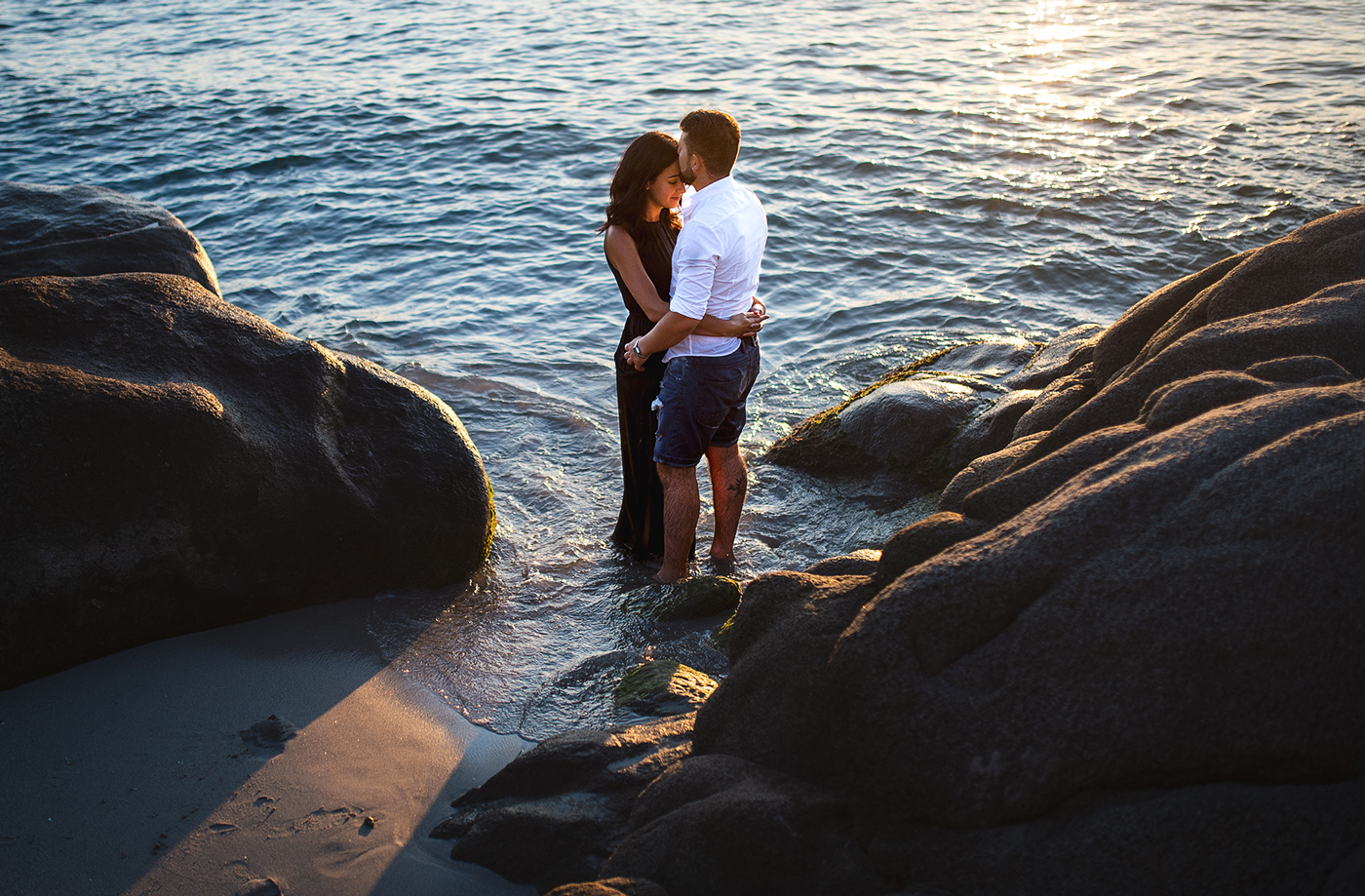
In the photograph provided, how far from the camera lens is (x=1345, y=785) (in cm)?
214

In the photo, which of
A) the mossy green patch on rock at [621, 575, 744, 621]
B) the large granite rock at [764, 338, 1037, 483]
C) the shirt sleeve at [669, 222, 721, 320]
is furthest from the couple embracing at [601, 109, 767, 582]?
the large granite rock at [764, 338, 1037, 483]

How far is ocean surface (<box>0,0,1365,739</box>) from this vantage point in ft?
19.6

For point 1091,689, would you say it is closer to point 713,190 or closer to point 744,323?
point 744,323

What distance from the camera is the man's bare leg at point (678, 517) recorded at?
5137mm

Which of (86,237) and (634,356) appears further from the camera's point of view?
(86,237)

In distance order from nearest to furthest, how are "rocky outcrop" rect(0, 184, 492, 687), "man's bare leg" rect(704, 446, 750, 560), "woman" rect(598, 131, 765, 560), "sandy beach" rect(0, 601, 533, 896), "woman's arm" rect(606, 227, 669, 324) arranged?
1. "sandy beach" rect(0, 601, 533, 896)
2. "rocky outcrop" rect(0, 184, 492, 687)
3. "woman" rect(598, 131, 765, 560)
4. "woman's arm" rect(606, 227, 669, 324)
5. "man's bare leg" rect(704, 446, 750, 560)

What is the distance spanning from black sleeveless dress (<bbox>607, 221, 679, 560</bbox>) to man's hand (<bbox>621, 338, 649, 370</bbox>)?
0.13 m

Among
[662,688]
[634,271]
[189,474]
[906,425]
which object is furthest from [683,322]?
[189,474]

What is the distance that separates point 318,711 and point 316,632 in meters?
0.67

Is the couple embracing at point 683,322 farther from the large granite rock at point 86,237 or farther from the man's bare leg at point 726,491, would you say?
the large granite rock at point 86,237

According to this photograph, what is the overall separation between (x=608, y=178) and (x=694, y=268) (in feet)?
29.5

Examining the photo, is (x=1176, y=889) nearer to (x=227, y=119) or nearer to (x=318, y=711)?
(x=318, y=711)

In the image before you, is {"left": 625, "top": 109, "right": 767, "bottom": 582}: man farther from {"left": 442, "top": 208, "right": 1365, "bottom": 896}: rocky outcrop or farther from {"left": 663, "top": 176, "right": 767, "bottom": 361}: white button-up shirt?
{"left": 442, "top": 208, "right": 1365, "bottom": 896}: rocky outcrop

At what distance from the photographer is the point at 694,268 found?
452 cm
